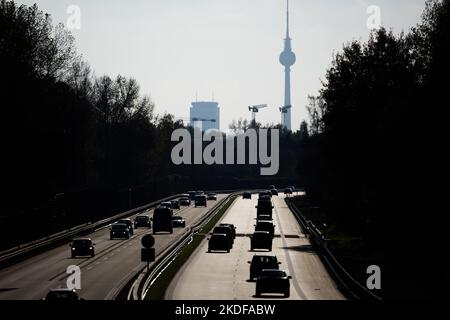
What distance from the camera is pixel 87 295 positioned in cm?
5403

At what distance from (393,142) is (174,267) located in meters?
16.0

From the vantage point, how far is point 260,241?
92312 millimetres

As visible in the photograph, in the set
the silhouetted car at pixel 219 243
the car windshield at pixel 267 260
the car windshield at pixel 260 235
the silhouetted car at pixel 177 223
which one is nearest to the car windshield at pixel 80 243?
the silhouetted car at pixel 219 243

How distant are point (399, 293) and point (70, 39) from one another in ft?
211

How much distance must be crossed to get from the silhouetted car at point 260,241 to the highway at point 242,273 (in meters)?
0.76

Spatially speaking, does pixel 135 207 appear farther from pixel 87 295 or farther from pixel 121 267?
pixel 87 295

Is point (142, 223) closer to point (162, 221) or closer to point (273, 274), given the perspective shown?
point (162, 221)

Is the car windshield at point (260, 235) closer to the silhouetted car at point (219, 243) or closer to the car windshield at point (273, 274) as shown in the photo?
the silhouetted car at point (219, 243)

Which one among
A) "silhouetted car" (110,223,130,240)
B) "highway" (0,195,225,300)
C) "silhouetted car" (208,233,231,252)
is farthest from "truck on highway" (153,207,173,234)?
"silhouetted car" (208,233,231,252)

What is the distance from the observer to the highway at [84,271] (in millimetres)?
55812

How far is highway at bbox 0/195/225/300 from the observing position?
183 ft

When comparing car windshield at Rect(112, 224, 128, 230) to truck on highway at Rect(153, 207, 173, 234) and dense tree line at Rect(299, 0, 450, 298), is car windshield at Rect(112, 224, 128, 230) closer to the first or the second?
truck on highway at Rect(153, 207, 173, 234)
